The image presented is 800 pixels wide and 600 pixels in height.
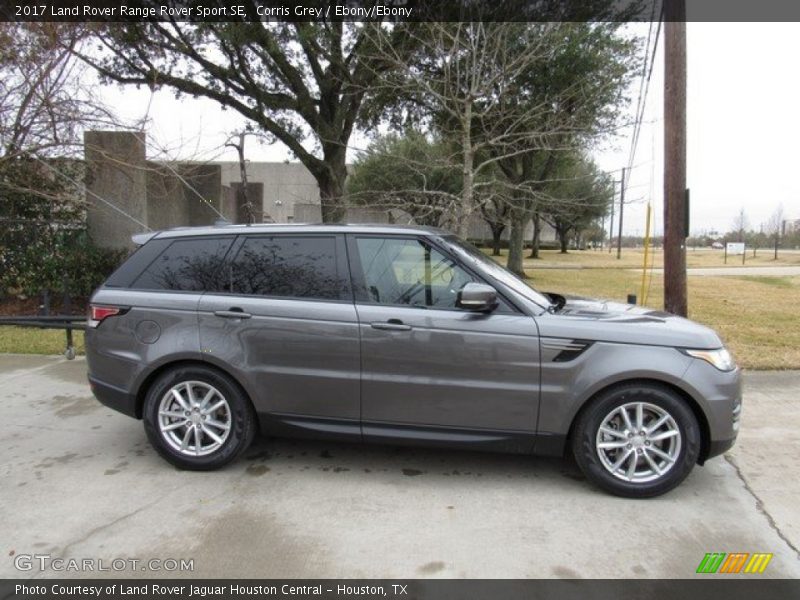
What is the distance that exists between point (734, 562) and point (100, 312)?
4.23 meters

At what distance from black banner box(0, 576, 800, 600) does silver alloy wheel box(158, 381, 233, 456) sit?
1.23 metres

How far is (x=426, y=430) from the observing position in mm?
3674

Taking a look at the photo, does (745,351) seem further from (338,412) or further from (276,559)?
(276,559)

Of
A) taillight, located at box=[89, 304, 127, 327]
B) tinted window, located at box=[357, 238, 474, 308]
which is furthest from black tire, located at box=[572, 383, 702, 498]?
taillight, located at box=[89, 304, 127, 327]

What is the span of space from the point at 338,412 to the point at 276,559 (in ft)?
3.51

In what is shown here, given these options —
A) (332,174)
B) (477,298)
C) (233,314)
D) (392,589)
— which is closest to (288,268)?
(233,314)

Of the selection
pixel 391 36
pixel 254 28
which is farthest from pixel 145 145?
pixel 391 36

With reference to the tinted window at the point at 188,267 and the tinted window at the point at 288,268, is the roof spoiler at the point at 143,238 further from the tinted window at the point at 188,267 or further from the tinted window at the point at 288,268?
the tinted window at the point at 288,268

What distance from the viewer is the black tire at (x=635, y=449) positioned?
3461 millimetres

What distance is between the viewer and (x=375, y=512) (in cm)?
335

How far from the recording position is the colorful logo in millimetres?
2846

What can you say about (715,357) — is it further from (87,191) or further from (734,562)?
(87,191)

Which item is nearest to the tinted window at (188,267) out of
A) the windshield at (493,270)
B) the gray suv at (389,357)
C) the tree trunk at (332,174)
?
the gray suv at (389,357)

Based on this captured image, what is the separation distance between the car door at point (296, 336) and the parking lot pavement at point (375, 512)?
494 millimetres
